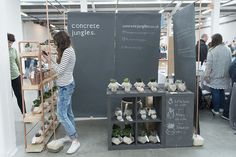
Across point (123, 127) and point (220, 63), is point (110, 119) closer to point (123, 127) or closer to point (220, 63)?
point (123, 127)

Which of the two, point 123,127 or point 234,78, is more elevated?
point 234,78

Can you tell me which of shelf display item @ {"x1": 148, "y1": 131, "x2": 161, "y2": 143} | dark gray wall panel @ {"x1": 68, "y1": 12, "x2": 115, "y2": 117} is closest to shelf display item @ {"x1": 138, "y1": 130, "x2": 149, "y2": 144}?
shelf display item @ {"x1": 148, "y1": 131, "x2": 161, "y2": 143}

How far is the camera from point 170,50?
473 centimetres

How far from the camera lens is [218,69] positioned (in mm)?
4074

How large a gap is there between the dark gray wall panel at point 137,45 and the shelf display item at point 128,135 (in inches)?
37.5

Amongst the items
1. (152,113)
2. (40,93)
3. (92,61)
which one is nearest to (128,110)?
(152,113)

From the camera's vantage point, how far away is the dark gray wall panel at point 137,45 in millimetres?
3674

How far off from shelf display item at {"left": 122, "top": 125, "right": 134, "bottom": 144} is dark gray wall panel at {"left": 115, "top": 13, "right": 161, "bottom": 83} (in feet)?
3.12

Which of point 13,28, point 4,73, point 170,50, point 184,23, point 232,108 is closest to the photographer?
point 4,73

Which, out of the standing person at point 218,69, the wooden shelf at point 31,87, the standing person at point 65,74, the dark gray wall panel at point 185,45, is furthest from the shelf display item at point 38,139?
the standing person at point 218,69

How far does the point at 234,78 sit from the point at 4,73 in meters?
3.43

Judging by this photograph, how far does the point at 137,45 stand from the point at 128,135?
145cm

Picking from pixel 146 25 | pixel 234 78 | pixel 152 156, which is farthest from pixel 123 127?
pixel 234 78

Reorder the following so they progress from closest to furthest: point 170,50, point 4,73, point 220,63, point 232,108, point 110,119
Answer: point 4,73 < point 110,119 < point 232,108 < point 220,63 < point 170,50
